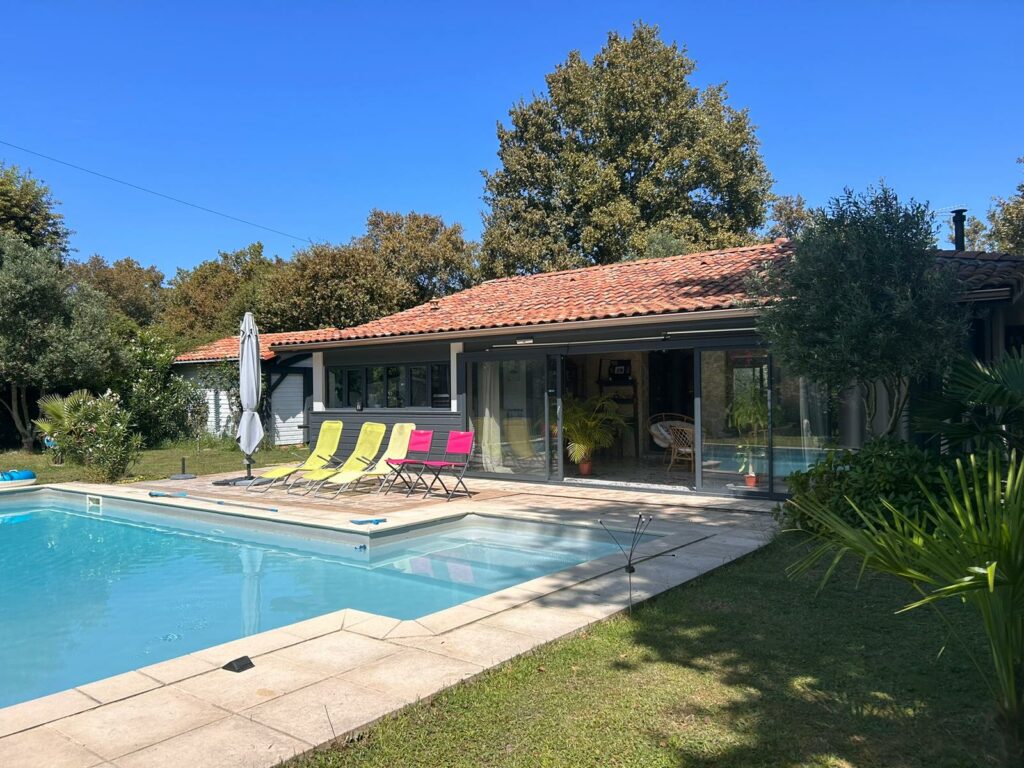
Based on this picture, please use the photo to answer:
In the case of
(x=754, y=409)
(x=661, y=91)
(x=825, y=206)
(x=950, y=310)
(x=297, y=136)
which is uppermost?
(x=661, y=91)

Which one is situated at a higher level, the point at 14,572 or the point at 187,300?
the point at 187,300

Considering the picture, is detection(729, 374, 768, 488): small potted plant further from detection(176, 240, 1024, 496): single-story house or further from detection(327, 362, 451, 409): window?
detection(327, 362, 451, 409): window

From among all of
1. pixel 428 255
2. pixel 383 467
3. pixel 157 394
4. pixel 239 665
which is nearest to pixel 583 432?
pixel 383 467

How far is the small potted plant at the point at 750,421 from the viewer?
10.3 meters

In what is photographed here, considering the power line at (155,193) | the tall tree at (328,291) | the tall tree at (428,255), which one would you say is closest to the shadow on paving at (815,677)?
the power line at (155,193)

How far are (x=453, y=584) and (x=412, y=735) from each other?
4.09 m

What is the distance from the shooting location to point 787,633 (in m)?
4.73

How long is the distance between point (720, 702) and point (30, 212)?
83.8 ft

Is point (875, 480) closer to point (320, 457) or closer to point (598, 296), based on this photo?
point (598, 296)

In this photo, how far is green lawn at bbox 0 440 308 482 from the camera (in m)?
15.0

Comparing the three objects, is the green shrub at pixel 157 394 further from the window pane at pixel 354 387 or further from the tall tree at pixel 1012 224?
the tall tree at pixel 1012 224

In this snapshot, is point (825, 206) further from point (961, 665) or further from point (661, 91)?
point (661, 91)

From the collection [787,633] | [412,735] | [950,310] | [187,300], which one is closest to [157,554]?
[412,735]

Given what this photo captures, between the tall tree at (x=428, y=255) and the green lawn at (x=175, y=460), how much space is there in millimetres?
11722
